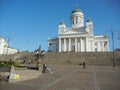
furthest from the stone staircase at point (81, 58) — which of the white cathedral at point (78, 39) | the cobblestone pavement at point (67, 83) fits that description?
the white cathedral at point (78, 39)

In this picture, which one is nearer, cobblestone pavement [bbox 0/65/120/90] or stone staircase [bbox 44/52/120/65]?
cobblestone pavement [bbox 0/65/120/90]

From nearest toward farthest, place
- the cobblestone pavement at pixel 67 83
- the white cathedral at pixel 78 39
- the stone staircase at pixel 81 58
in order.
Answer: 1. the cobblestone pavement at pixel 67 83
2. the stone staircase at pixel 81 58
3. the white cathedral at pixel 78 39

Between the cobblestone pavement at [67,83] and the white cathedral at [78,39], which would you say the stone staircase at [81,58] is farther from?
the white cathedral at [78,39]

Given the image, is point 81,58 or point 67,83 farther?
point 81,58

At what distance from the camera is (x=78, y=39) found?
65.2 meters

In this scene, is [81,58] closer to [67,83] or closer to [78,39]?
[78,39]

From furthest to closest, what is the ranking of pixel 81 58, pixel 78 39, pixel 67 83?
pixel 78 39 < pixel 81 58 < pixel 67 83

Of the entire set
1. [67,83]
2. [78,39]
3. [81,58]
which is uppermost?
[78,39]

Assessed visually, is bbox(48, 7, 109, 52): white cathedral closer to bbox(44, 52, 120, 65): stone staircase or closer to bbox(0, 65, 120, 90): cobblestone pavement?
bbox(44, 52, 120, 65): stone staircase

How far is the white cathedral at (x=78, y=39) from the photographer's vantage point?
64.0 meters

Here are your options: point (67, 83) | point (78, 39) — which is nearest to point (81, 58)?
point (78, 39)

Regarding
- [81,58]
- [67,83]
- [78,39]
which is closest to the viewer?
[67,83]

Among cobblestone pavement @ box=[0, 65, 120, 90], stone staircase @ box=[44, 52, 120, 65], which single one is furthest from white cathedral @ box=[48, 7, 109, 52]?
cobblestone pavement @ box=[0, 65, 120, 90]

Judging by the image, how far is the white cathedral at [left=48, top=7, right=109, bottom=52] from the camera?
210 ft
